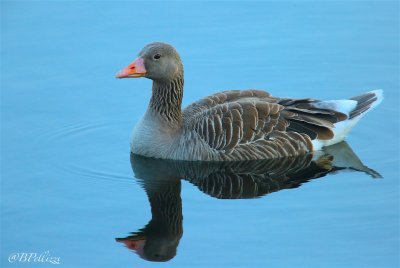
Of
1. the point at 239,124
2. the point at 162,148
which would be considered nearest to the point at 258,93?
the point at 239,124

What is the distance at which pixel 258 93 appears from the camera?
17.3m

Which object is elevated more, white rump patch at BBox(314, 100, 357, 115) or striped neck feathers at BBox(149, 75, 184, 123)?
white rump patch at BBox(314, 100, 357, 115)

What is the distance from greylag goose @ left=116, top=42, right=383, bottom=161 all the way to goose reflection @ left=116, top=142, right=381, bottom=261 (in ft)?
0.61

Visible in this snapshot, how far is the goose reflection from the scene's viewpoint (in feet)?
47.3

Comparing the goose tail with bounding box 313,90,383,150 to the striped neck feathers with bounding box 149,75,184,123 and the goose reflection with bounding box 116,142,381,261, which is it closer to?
the goose reflection with bounding box 116,142,381,261

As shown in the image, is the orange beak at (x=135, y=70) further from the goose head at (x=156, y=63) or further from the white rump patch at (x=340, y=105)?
the white rump patch at (x=340, y=105)

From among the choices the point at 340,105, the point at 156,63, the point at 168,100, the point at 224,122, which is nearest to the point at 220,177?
the point at 224,122

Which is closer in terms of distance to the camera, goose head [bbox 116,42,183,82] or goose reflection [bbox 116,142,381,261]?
goose reflection [bbox 116,142,381,261]

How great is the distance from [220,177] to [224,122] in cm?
108

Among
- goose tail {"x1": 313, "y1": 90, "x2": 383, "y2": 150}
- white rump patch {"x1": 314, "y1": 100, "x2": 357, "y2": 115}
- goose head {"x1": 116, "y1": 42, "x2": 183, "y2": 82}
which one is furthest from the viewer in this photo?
white rump patch {"x1": 314, "y1": 100, "x2": 357, "y2": 115}

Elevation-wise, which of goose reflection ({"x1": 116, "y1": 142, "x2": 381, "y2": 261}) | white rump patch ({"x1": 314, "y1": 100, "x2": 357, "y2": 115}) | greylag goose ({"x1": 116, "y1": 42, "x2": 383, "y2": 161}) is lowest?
goose reflection ({"x1": 116, "y1": 142, "x2": 381, "y2": 261})

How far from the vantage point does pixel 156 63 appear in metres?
16.6

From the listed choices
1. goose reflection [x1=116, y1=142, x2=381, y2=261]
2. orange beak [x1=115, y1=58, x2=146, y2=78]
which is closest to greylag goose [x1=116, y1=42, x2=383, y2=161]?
orange beak [x1=115, y1=58, x2=146, y2=78]

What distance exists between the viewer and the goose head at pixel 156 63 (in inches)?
650
